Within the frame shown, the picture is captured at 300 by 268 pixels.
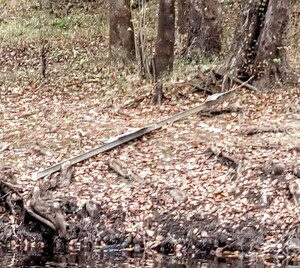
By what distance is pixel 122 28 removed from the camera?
17.9m

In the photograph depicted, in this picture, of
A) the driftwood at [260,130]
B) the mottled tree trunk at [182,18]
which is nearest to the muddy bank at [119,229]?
the driftwood at [260,130]

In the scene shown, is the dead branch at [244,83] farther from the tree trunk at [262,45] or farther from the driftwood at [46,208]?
the driftwood at [46,208]

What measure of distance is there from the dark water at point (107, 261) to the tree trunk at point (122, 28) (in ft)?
28.9

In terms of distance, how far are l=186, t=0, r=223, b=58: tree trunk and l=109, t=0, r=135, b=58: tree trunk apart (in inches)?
61.6

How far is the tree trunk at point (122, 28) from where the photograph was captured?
17812 millimetres

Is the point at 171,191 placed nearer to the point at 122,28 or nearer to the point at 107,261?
the point at 107,261

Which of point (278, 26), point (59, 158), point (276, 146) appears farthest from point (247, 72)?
point (59, 158)

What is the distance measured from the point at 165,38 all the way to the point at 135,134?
13.4 feet

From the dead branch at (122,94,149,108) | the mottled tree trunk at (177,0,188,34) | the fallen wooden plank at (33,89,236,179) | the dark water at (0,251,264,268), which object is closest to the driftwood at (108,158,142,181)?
the fallen wooden plank at (33,89,236,179)

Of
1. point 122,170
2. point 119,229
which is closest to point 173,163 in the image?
point 122,170

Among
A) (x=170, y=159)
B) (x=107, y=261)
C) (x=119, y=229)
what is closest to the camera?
(x=107, y=261)

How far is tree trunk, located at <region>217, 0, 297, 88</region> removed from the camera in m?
14.9

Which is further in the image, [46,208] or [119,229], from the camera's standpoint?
[46,208]

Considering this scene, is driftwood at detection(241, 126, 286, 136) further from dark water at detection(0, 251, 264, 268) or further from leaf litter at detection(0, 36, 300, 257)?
dark water at detection(0, 251, 264, 268)
